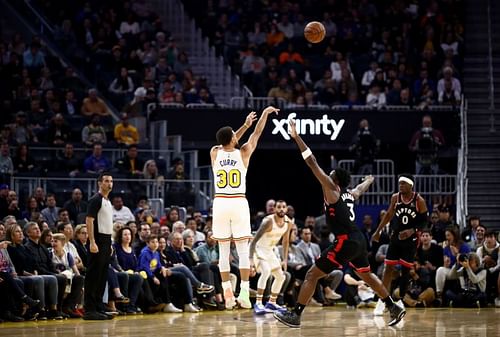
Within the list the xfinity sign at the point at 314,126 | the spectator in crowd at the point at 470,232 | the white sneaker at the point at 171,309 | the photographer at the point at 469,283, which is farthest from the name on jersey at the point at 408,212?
the xfinity sign at the point at 314,126

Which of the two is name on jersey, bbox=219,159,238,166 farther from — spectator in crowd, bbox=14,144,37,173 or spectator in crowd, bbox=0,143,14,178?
spectator in crowd, bbox=14,144,37,173

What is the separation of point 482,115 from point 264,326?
46.9 ft

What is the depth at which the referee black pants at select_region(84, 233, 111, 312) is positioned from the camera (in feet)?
55.8

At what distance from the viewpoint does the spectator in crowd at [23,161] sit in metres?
23.7

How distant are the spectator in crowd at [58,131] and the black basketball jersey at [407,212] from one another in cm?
957

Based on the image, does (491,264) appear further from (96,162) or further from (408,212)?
(96,162)

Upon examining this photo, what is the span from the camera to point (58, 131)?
83.0ft

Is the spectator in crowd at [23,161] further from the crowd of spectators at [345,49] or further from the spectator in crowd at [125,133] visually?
the crowd of spectators at [345,49]

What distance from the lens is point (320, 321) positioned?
17.0 m

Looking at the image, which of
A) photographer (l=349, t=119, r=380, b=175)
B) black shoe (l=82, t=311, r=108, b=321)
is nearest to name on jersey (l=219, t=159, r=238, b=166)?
black shoe (l=82, t=311, r=108, b=321)

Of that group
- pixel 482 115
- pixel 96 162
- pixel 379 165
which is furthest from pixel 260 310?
pixel 482 115

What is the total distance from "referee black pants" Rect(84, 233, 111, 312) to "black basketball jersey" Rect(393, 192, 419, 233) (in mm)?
4446

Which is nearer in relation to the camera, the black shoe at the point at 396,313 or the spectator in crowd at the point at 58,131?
the black shoe at the point at 396,313

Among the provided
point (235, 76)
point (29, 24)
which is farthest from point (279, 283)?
point (29, 24)
